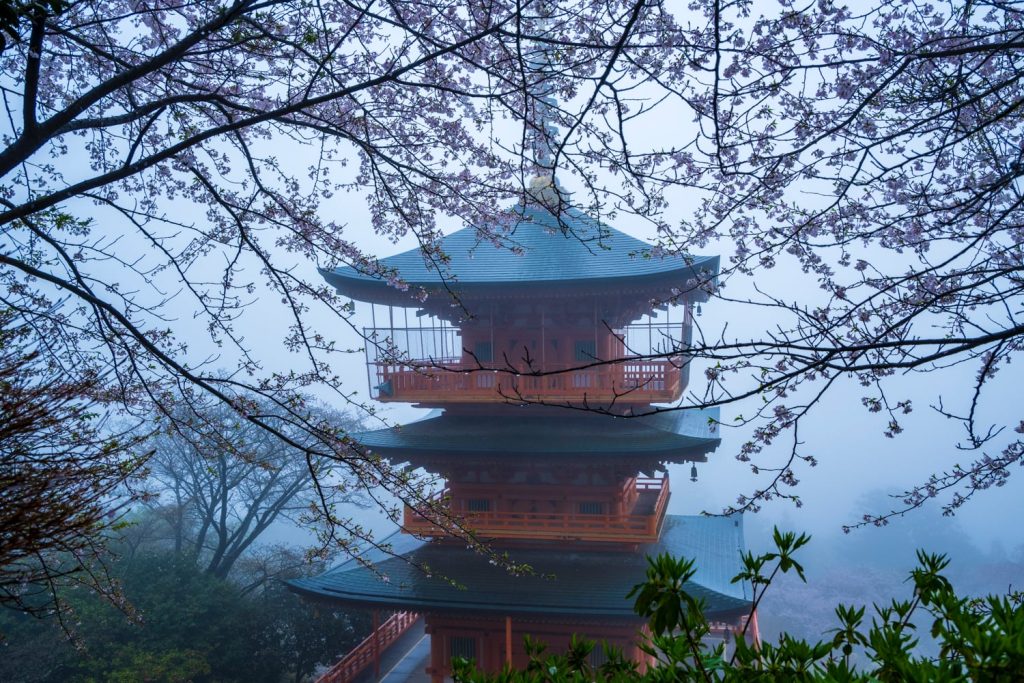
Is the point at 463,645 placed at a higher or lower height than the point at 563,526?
lower

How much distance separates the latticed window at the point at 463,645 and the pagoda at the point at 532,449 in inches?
0.6

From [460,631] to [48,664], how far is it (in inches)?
227

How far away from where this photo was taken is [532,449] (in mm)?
7352

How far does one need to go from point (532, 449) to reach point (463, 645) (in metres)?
2.54

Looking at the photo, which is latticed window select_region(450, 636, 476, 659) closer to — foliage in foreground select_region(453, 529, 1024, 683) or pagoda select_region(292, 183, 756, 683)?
pagoda select_region(292, 183, 756, 683)

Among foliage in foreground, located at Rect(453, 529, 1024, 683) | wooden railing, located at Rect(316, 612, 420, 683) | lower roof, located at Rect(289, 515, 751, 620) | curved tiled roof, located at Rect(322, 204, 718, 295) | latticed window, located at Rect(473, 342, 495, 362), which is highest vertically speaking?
curved tiled roof, located at Rect(322, 204, 718, 295)

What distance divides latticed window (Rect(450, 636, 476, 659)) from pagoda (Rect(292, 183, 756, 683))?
0.02 m

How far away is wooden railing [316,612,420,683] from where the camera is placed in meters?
8.70

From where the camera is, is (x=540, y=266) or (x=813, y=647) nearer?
(x=813, y=647)

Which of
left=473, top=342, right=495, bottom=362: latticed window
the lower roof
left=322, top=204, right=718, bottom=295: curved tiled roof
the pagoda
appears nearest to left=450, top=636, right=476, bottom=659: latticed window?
the pagoda

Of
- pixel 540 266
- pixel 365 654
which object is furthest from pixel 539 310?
pixel 365 654

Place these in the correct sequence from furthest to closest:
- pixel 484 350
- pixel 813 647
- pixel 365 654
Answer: pixel 365 654 < pixel 484 350 < pixel 813 647

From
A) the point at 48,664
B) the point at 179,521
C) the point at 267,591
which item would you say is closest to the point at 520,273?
the point at 48,664

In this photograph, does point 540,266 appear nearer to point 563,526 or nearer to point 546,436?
point 546,436
